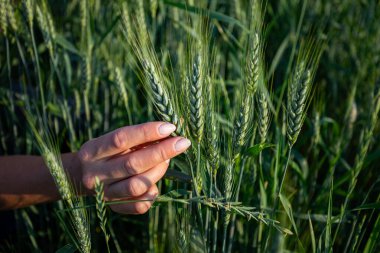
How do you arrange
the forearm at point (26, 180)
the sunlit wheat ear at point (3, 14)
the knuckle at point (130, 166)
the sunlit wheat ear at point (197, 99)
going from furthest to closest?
the sunlit wheat ear at point (3, 14) < the forearm at point (26, 180) < the knuckle at point (130, 166) < the sunlit wheat ear at point (197, 99)

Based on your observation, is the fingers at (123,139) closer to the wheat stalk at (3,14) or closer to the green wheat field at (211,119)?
the green wheat field at (211,119)

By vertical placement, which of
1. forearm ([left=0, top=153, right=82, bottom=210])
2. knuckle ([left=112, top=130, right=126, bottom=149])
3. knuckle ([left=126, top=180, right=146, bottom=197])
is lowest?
forearm ([left=0, top=153, right=82, bottom=210])

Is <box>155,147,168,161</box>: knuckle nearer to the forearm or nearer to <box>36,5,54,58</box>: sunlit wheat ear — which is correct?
the forearm

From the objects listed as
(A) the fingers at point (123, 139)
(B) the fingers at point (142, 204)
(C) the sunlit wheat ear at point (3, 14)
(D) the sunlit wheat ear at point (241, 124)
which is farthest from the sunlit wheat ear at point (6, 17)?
(D) the sunlit wheat ear at point (241, 124)

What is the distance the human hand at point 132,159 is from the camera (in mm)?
848

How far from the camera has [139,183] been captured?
3.01ft

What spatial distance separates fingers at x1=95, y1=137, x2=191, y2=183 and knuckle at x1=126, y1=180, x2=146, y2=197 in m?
0.02

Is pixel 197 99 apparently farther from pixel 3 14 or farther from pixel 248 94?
pixel 3 14

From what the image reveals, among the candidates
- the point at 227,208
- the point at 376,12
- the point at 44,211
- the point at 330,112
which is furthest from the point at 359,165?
the point at 376,12

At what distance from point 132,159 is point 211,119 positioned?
0.54 ft

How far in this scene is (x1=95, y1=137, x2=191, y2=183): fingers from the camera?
836mm

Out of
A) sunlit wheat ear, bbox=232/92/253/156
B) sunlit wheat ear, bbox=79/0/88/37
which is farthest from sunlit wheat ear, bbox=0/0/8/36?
sunlit wheat ear, bbox=232/92/253/156

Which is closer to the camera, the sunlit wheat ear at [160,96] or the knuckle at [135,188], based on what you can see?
the sunlit wheat ear at [160,96]

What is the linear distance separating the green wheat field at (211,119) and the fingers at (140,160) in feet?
0.10
